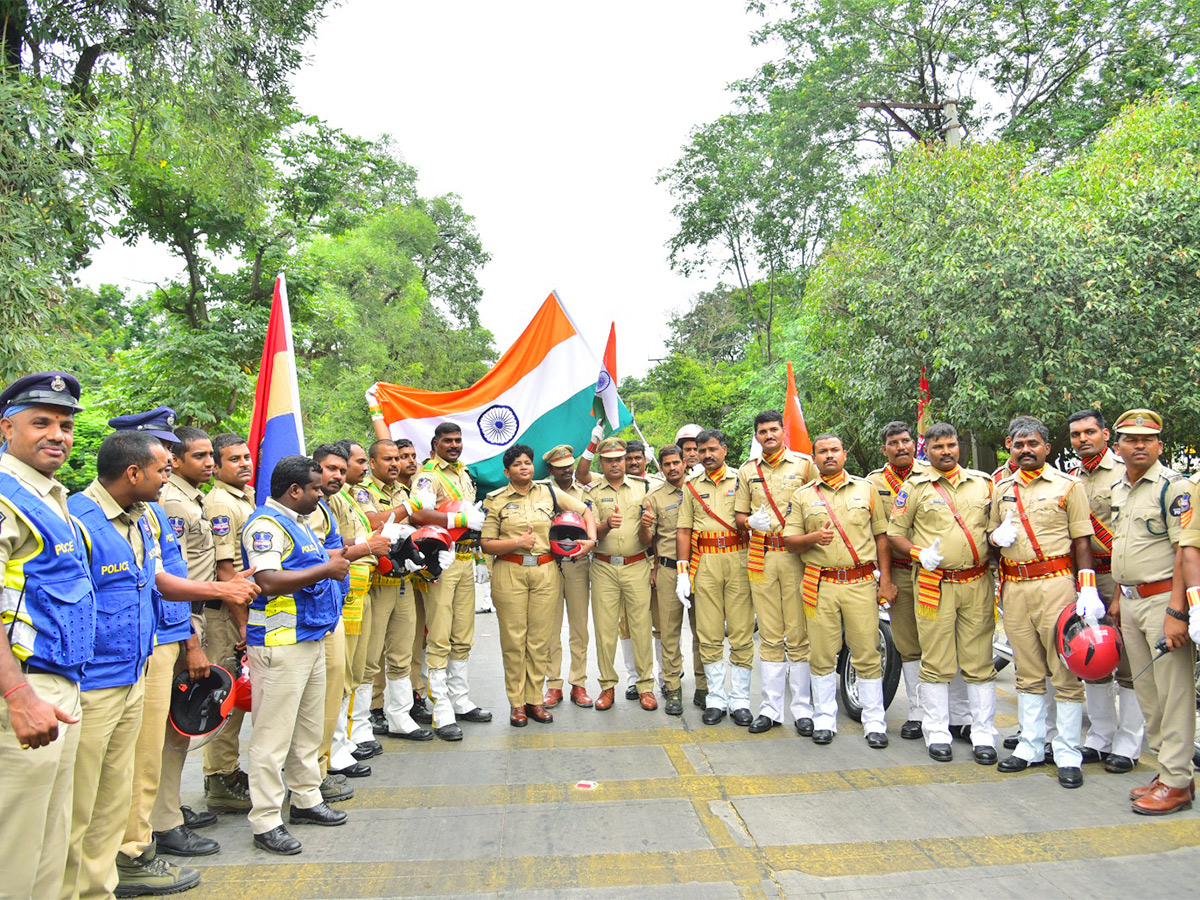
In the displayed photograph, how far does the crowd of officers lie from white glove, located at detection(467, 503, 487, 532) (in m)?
0.03

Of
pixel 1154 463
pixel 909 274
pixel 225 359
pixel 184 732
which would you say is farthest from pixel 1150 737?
pixel 225 359

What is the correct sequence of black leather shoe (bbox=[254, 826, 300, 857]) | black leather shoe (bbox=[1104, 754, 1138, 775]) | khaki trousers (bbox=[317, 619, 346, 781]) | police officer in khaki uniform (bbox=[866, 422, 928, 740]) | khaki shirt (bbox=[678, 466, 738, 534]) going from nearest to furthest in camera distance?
black leather shoe (bbox=[254, 826, 300, 857]), khaki trousers (bbox=[317, 619, 346, 781]), black leather shoe (bbox=[1104, 754, 1138, 775]), police officer in khaki uniform (bbox=[866, 422, 928, 740]), khaki shirt (bbox=[678, 466, 738, 534])

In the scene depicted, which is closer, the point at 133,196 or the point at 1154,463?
the point at 1154,463

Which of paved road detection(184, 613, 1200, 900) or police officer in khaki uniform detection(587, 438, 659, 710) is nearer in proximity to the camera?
paved road detection(184, 613, 1200, 900)

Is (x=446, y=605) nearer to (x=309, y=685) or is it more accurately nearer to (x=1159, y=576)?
(x=309, y=685)

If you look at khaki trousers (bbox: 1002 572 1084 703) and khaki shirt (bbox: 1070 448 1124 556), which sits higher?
khaki shirt (bbox: 1070 448 1124 556)

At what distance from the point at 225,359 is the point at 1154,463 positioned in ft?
40.4

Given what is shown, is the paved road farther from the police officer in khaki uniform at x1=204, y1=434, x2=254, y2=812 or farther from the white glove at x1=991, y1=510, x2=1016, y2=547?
the white glove at x1=991, y1=510, x2=1016, y2=547

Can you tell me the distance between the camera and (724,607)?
21.7 feet

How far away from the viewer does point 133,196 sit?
1196 cm

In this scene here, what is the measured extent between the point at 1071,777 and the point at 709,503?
9.63ft

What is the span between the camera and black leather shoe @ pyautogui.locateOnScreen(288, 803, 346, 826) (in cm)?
461

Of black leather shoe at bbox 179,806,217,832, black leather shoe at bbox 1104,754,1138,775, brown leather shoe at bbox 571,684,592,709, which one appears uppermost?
black leather shoe at bbox 179,806,217,832

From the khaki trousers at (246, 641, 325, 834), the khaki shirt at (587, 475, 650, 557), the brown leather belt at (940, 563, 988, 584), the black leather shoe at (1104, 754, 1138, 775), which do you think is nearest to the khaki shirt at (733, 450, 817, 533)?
the khaki shirt at (587, 475, 650, 557)
